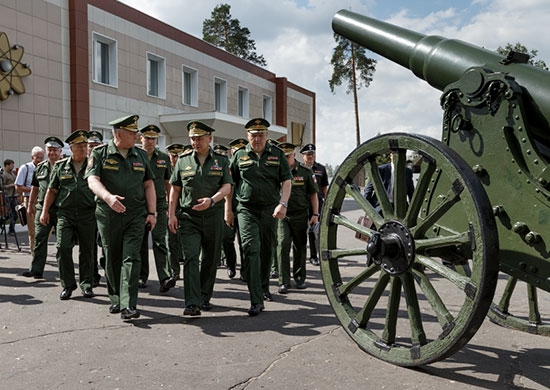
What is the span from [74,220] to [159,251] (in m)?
1.03

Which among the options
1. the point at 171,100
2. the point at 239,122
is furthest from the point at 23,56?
the point at 239,122

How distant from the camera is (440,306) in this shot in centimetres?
339

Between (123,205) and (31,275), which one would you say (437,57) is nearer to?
(123,205)

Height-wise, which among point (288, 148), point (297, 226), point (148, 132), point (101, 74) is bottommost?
point (297, 226)

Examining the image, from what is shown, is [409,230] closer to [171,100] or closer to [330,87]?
[171,100]

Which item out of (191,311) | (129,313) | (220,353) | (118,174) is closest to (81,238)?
(118,174)

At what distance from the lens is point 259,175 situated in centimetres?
581

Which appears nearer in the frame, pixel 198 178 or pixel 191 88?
pixel 198 178

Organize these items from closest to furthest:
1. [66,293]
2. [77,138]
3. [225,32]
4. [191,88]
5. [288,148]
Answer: [66,293], [77,138], [288,148], [191,88], [225,32]

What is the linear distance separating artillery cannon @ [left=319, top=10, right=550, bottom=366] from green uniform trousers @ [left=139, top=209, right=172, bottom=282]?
3.12 meters

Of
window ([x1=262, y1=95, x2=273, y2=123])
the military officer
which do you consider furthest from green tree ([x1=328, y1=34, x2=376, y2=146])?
the military officer

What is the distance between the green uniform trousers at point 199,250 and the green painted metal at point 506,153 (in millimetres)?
2487

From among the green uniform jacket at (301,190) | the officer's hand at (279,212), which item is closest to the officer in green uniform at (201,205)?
the officer's hand at (279,212)

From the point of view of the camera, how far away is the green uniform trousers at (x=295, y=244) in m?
6.76
